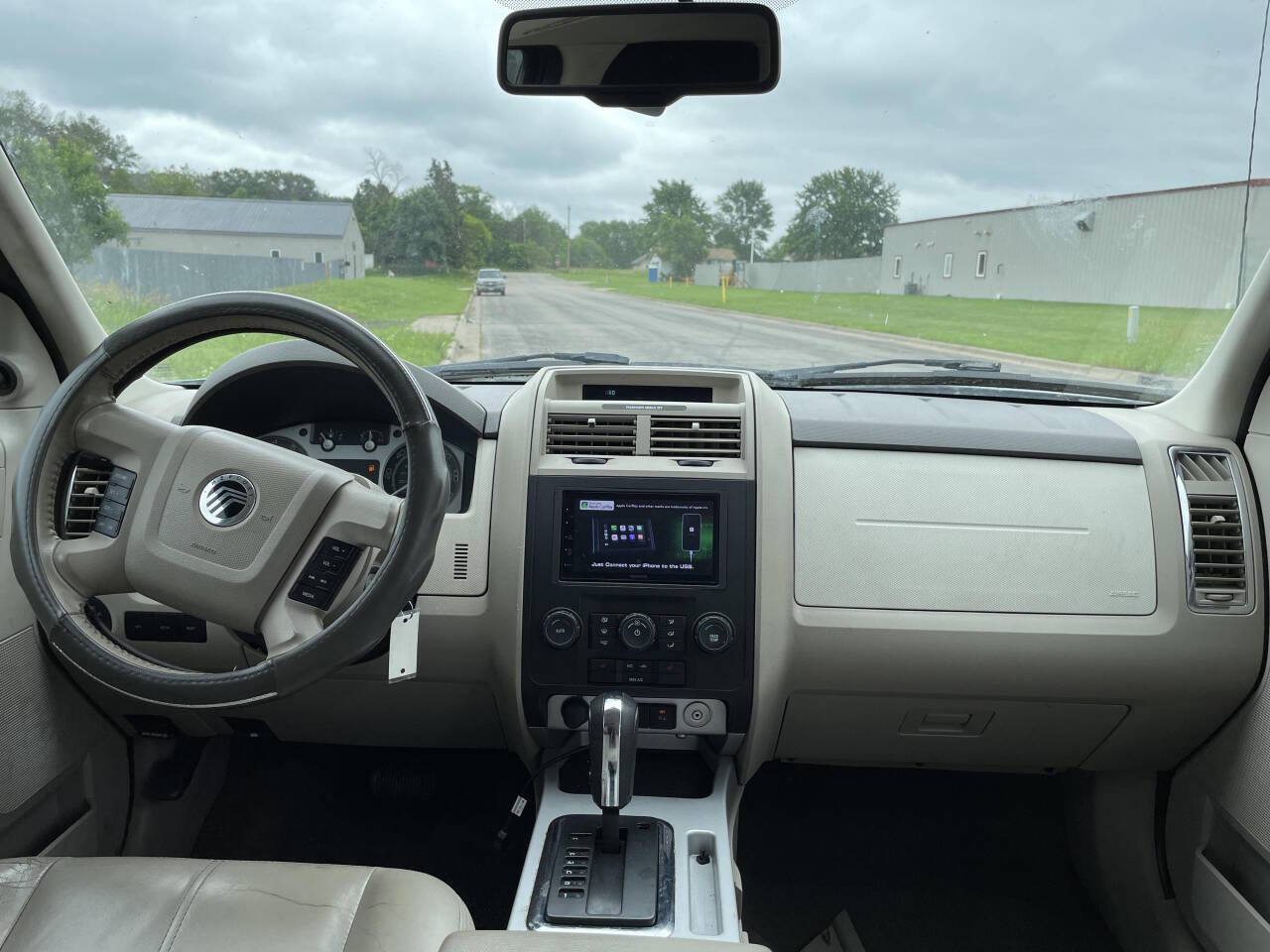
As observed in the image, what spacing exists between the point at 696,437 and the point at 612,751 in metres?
0.81

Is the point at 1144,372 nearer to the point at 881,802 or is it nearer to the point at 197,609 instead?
the point at 881,802

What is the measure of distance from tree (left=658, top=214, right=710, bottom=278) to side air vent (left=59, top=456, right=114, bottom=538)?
1.61m

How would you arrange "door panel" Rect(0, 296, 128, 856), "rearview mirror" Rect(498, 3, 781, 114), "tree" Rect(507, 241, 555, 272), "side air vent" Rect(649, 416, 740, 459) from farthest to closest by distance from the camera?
"tree" Rect(507, 241, 555, 272), "side air vent" Rect(649, 416, 740, 459), "door panel" Rect(0, 296, 128, 856), "rearview mirror" Rect(498, 3, 781, 114)

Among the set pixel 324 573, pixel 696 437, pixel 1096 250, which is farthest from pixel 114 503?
pixel 1096 250

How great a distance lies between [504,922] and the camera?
9.41 feet

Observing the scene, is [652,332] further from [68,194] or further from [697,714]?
[68,194]

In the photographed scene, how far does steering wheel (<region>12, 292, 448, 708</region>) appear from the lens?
1706 mm

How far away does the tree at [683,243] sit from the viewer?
2.83 meters

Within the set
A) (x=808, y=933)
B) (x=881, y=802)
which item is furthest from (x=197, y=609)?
(x=881, y=802)

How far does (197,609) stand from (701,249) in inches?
68.1

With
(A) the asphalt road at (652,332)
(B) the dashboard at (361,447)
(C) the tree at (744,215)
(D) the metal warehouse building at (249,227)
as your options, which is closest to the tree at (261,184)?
(D) the metal warehouse building at (249,227)

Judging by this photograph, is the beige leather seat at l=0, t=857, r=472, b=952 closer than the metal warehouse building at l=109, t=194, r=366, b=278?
Yes

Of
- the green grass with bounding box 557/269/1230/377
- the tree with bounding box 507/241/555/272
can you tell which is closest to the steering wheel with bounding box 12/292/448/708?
the tree with bounding box 507/241/555/272

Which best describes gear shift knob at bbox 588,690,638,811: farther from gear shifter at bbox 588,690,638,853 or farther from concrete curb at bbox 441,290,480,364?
concrete curb at bbox 441,290,480,364
